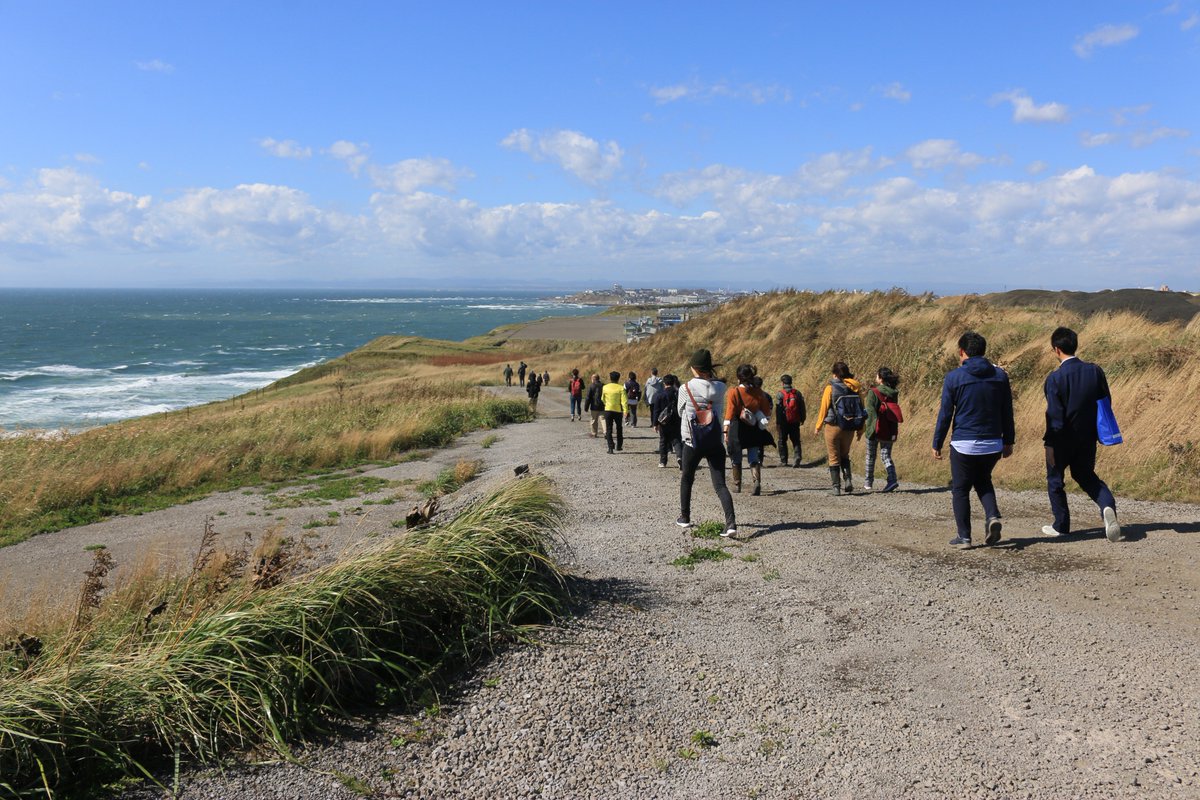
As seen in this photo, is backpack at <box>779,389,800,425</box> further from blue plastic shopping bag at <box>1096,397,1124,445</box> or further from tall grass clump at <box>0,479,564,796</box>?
tall grass clump at <box>0,479,564,796</box>

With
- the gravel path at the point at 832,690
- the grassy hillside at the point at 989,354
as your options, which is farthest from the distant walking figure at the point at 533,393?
the gravel path at the point at 832,690

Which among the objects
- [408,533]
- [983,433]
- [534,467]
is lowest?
[534,467]

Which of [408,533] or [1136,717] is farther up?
[408,533]

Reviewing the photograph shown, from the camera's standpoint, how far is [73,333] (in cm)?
12100

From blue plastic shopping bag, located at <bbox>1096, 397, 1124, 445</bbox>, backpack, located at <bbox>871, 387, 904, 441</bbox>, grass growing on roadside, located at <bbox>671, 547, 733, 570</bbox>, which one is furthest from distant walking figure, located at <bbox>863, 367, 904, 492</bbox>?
grass growing on roadside, located at <bbox>671, 547, 733, 570</bbox>

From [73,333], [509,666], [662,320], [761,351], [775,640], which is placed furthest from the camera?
[73,333]

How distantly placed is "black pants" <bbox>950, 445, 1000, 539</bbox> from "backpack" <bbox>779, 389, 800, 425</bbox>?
249 inches

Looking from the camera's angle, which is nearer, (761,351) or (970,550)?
(970,550)

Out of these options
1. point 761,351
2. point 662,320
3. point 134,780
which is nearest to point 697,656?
point 134,780

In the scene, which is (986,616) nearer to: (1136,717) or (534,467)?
(1136,717)

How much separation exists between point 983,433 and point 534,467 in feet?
30.0

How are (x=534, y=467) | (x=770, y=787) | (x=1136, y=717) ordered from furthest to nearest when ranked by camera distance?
1. (x=534, y=467)
2. (x=1136, y=717)
3. (x=770, y=787)

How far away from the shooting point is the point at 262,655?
4.68m

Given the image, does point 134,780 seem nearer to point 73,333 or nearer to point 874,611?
point 874,611
